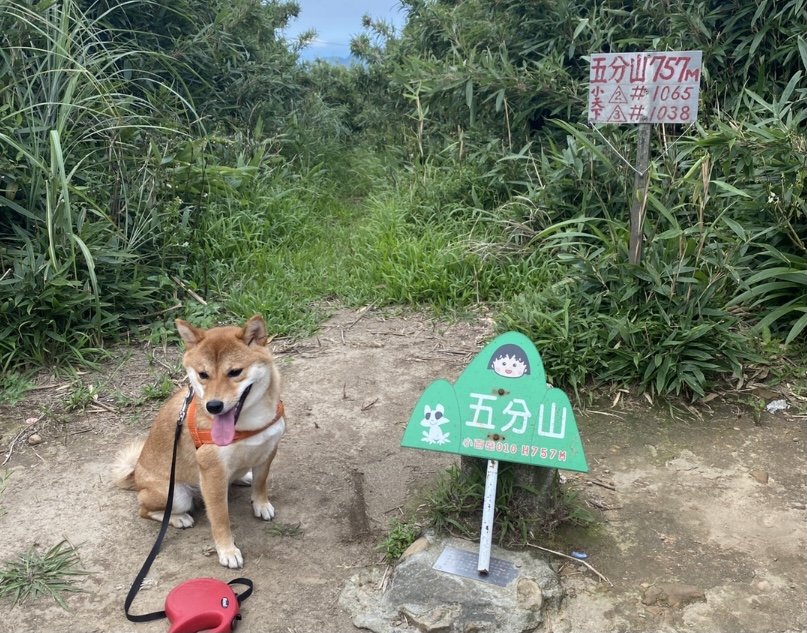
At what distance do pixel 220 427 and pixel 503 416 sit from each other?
1.14 m

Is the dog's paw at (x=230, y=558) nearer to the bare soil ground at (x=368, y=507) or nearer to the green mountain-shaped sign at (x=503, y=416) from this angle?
the bare soil ground at (x=368, y=507)

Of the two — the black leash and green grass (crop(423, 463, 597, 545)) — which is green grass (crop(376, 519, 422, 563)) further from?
the black leash

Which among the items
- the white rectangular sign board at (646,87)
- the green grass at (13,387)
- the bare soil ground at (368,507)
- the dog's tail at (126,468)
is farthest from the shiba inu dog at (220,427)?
the white rectangular sign board at (646,87)

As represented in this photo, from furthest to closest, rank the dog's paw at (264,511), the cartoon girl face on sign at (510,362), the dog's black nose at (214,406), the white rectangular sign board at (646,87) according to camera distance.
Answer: the white rectangular sign board at (646,87), the dog's paw at (264,511), the cartoon girl face on sign at (510,362), the dog's black nose at (214,406)

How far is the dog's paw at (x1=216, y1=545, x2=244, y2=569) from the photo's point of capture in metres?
2.94

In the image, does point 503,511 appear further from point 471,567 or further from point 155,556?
point 155,556

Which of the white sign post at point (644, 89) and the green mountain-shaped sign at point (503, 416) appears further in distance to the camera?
the white sign post at point (644, 89)

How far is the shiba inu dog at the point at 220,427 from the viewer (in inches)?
112

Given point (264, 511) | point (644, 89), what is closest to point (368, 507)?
point (264, 511)

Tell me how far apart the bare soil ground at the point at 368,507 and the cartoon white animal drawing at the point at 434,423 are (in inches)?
23.9

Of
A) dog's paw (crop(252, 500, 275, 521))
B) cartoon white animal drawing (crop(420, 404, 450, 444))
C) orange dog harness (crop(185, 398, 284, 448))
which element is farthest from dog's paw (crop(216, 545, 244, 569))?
cartoon white animal drawing (crop(420, 404, 450, 444))

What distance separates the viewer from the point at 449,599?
259cm

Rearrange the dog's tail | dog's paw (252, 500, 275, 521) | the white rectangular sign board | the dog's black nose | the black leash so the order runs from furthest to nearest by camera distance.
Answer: the white rectangular sign board → the dog's tail → dog's paw (252, 500, 275, 521) → the dog's black nose → the black leash

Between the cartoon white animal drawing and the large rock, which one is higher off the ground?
the cartoon white animal drawing
